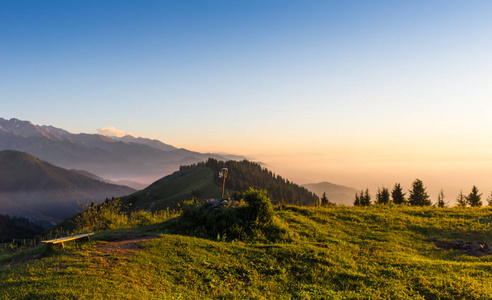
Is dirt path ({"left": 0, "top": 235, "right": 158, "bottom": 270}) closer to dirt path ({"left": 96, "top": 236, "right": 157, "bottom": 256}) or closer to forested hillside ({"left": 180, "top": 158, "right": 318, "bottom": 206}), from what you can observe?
dirt path ({"left": 96, "top": 236, "right": 157, "bottom": 256})

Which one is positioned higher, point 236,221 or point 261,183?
point 236,221

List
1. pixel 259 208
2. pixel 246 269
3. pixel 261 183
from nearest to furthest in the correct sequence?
pixel 246 269 < pixel 259 208 < pixel 261 183

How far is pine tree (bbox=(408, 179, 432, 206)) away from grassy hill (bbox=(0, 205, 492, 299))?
81.8 ft

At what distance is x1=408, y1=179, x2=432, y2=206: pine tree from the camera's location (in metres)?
35.5

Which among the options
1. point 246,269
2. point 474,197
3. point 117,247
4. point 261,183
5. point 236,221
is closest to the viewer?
point 246,269

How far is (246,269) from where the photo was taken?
8.55 m

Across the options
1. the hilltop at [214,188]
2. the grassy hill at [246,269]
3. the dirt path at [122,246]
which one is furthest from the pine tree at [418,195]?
the hilltop at [214,188]

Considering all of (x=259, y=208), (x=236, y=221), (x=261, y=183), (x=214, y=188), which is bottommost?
(x=214, y=188)

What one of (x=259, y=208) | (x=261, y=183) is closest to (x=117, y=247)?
(x=259, y=208)

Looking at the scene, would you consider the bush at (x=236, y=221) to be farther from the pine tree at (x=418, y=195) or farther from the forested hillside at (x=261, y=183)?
the forested hillside at (x=261, y=183)

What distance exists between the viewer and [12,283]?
251 inches

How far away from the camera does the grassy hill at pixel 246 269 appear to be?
6.67 m

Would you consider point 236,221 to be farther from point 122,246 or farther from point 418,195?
point 418,195

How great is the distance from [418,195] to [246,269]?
35.2m
